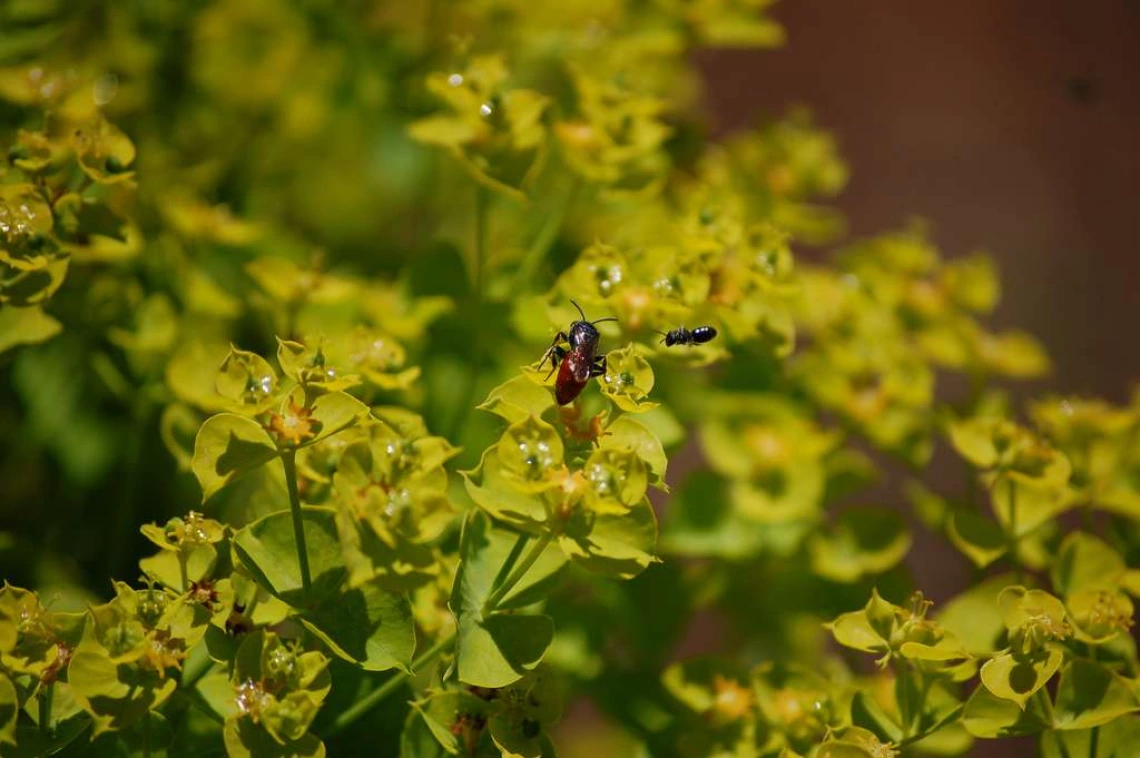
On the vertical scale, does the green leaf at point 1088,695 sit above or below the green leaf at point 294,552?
below

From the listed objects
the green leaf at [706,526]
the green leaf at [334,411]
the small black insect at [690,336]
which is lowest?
the green leaf at [706,526]

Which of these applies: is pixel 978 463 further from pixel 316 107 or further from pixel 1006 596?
pixel 316 107

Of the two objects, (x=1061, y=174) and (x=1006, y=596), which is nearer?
(x=1006, y=596)

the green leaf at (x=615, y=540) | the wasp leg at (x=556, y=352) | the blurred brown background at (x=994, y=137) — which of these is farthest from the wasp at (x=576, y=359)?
the blurred brown background at (x=994, y=137)

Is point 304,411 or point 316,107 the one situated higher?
point 304,411

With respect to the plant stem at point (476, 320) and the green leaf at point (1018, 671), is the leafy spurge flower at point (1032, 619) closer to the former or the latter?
the green leaf at point (1018, 671)

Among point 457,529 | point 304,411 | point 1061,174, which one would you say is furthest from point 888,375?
point 1061,174

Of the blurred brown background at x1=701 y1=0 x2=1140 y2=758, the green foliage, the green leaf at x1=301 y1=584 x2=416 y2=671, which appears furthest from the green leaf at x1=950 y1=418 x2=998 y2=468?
the blurred brown background at x1=701 y1=0 x2=1140 y2=758

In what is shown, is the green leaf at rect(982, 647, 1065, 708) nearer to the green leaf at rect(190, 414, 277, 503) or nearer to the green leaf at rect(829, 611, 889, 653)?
the green leaf at rect(829, 611, 889, 653)

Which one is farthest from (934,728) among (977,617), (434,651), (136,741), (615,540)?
(136,741)
